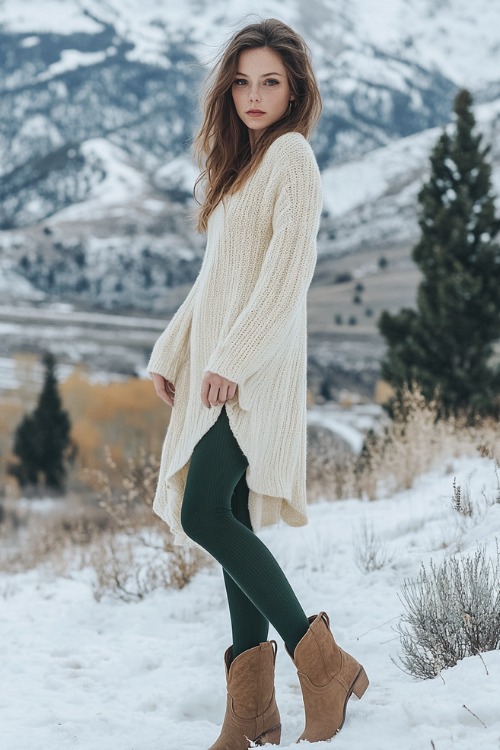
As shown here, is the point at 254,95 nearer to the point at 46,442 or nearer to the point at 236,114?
the point at 236,114

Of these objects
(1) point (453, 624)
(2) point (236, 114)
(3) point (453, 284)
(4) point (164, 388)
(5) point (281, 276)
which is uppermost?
(3) point (453, 284)

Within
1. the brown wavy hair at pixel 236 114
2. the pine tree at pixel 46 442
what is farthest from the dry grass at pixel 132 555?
the pine tree at pixel 46 442

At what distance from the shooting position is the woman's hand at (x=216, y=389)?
175 centimetres

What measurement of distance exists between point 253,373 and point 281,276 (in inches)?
8.6

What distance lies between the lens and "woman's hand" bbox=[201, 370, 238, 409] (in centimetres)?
175

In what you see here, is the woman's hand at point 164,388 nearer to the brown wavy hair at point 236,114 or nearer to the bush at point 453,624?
the brown wavy hair at point 236,114

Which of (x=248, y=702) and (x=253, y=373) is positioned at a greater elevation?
(x=253, y=373)

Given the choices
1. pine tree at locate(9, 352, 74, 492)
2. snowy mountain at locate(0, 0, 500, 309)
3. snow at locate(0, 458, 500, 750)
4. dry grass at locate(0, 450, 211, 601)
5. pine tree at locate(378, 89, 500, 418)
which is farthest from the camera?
snowy mountain at locate(0, 0, 500, 309)

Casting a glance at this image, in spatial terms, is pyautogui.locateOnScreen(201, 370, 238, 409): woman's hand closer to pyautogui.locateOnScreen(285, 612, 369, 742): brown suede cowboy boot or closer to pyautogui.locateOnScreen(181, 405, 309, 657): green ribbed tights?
pyautogui.locateOnScreen(181, 405, 309, 657): green ribbed tights

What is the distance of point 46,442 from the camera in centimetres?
4738

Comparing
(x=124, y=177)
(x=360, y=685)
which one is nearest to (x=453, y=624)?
(x=360, y=685)

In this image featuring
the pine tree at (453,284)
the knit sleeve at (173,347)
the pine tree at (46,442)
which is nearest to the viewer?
the knit sleeve at (173,347)

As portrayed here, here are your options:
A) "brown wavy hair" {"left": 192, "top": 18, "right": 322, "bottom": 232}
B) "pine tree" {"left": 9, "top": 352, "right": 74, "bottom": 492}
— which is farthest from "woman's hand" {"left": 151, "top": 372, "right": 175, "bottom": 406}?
"pine tree" {"left": 9, "top": 352, "right": 74, "bottom": 492}

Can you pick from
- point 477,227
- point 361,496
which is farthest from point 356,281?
point 361,496
